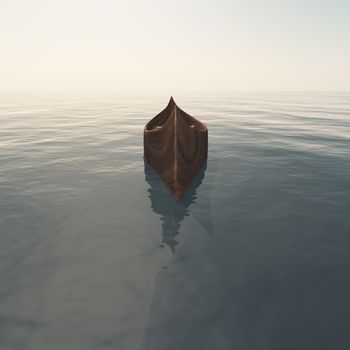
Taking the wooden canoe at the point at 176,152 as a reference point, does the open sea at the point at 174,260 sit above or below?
below

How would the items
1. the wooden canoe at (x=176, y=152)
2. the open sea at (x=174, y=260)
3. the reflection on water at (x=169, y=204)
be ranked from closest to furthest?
the open sea at (x=174, y=260), the reflection on water at (x=169, y=204), the wooden canoe at (x=176, y=152)

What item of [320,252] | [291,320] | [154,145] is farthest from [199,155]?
[291,320]

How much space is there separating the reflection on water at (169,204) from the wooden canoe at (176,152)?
0.85 ft

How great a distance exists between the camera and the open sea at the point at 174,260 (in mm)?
4680

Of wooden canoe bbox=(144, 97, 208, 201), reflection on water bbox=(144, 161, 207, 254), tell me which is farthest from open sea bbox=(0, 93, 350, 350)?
wooden canoe bbox=(144, 97, 208, 201)

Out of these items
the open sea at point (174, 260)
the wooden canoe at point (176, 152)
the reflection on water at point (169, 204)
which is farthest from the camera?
the wooden canoe at point (176, 152)

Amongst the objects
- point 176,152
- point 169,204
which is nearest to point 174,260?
point 169,204

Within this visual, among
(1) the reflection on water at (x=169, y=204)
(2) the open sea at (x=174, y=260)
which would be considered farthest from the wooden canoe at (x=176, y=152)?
(2) the open sea at (x=174, y=260)

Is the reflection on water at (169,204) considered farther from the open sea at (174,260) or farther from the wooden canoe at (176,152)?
the wooden canoe at (176,152)

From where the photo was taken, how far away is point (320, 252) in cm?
671

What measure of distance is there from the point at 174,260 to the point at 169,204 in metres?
3.24

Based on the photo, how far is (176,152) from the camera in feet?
33.4

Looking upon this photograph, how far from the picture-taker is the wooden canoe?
10.1 meters

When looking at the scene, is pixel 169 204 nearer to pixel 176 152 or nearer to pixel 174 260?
pixel 176 152
